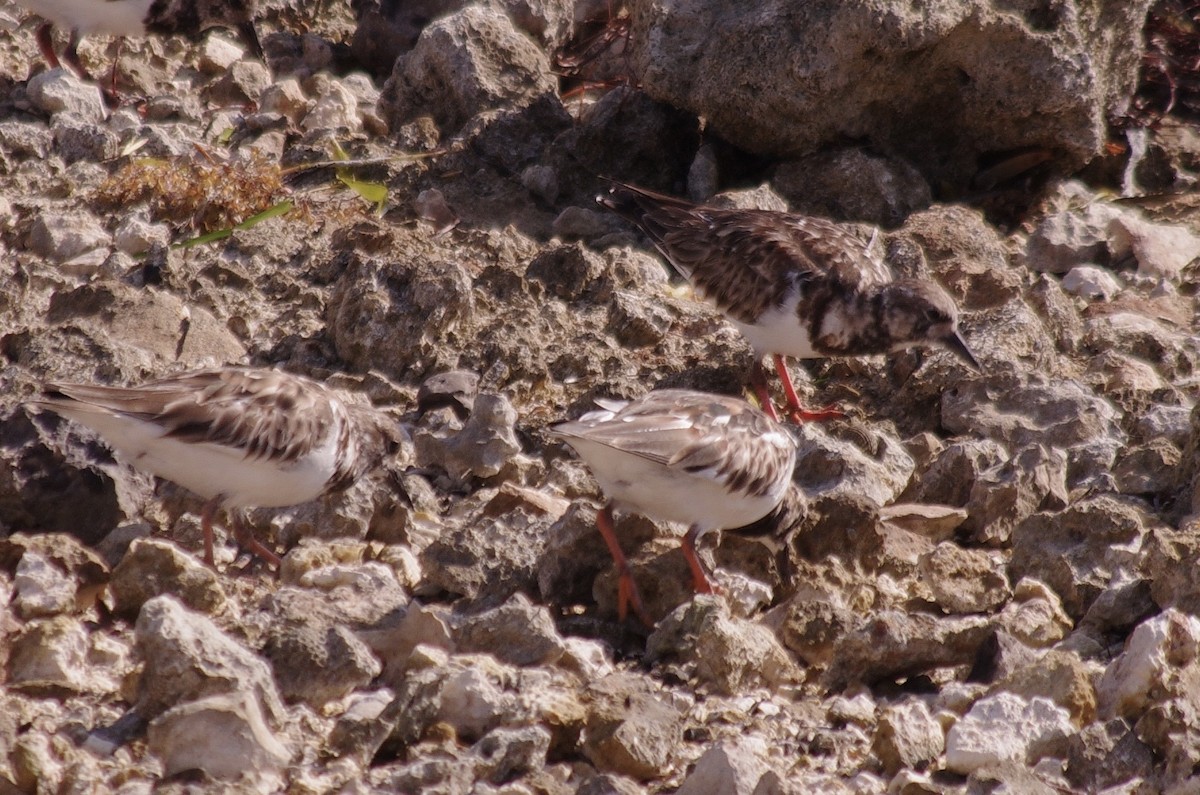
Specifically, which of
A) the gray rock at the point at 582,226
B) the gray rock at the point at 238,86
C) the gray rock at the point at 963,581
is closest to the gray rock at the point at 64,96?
the gray rock at the point at 238,86

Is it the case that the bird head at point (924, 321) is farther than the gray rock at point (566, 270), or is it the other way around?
the gray rock at point (566, 270)

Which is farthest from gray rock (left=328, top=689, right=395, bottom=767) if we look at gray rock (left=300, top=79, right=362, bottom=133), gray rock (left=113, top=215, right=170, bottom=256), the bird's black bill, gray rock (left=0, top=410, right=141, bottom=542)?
gray rock (left=300, top=79, right=362, bottom=133)

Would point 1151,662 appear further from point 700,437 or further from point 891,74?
→ point 891,74

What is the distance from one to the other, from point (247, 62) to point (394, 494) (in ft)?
15.0

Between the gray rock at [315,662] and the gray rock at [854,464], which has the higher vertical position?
the gray rock at [315,662]

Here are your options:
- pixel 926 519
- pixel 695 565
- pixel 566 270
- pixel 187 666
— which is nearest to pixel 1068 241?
pixel 566 270

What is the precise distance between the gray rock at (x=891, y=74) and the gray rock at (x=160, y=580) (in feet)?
14.3

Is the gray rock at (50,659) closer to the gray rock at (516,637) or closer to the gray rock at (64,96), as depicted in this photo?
the gray rock at (516,637)

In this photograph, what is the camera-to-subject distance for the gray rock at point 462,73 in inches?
329

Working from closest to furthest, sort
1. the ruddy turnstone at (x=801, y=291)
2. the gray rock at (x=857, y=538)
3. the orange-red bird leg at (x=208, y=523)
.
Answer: the orange-red bird leg at (x=208, y=523), the gray rock at (x=857, y=538), the ruddy turnstone at (x=801, y=291)

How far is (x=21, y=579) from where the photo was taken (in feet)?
13.7

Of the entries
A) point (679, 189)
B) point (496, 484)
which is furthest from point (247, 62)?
point (496, 484)

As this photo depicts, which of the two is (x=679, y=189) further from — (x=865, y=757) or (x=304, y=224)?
(x=865, y=757)

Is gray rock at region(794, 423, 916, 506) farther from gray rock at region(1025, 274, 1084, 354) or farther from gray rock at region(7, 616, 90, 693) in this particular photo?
gray rock at region(7, 616, 90, 693)
